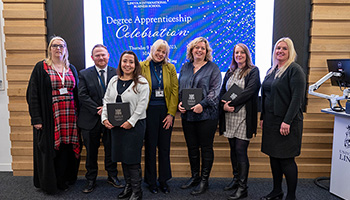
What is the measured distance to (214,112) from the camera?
256 centimetres

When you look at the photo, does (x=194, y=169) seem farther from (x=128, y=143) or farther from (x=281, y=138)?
(x=281, y=138)

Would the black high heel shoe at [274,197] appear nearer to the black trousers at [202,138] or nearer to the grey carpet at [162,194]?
the grey carpet at [162,194]

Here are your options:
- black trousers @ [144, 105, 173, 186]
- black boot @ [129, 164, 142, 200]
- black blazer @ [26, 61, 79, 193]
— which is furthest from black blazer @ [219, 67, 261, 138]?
black blazer @ [26, 61, 79, 193]

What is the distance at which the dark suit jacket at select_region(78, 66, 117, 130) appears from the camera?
258 cm

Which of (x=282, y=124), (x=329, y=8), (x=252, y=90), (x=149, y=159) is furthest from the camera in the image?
(x=329, y=8)

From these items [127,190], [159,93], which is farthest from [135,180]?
[159,93]

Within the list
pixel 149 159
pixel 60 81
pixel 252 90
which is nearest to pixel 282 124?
pixel 252 90

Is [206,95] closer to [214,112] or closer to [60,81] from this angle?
[214,112]

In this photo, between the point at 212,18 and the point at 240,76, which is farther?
the point at 212,18

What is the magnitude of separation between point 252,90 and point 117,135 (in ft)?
4.67

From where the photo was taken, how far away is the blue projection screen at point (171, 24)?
3143 millimetres

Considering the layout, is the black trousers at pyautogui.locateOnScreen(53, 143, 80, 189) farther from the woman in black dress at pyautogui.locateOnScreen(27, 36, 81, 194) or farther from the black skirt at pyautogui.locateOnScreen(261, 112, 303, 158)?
the black skirt at pyautogui.locateOnScreen(261, 112, 303, 158)

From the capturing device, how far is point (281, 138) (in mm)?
2320

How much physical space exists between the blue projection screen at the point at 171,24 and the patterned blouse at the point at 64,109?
2.30ft
